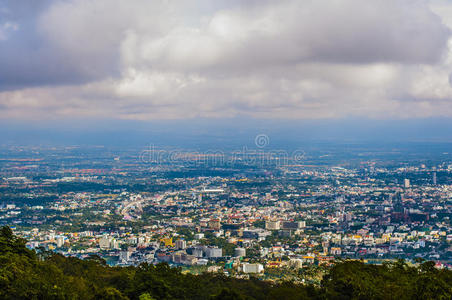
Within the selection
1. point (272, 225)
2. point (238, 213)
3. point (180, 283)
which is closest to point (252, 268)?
point (180, 283)

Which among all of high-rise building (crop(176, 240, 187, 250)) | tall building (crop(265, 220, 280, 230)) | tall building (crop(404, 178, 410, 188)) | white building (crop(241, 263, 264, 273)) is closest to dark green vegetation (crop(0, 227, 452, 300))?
white building (crop(241, 263, 264, 273))

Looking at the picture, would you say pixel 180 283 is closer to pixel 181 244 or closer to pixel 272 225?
pixel 181 244

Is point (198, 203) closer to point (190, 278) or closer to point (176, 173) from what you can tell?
point (176, 173)

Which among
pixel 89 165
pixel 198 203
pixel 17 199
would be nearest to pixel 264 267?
pixel 198 203

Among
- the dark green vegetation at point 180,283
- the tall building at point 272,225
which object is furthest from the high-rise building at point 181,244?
the dark green vegetation at point 180,283

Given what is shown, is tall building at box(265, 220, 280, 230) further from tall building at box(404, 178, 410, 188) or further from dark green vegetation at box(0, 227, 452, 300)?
tall building at box(404, 178, 410, 188)

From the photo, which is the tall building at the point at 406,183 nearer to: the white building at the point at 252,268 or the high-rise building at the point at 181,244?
the high-rise building at the point at 181,244
